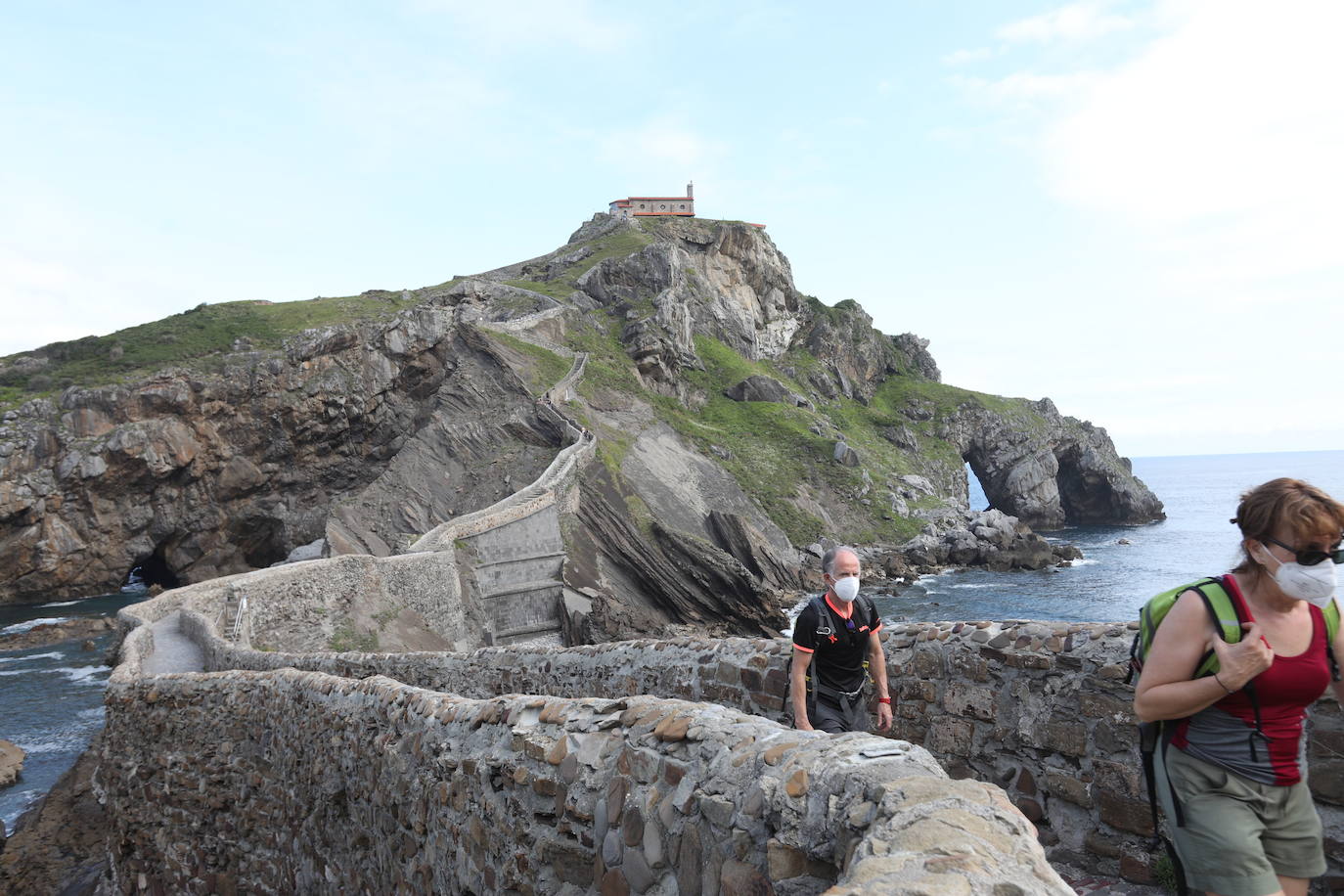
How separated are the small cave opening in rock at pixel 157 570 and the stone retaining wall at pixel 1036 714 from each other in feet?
181

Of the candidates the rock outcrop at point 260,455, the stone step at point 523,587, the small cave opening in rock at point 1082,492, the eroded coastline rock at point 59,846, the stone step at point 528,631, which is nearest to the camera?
the eroded coastline rock at point 59,846

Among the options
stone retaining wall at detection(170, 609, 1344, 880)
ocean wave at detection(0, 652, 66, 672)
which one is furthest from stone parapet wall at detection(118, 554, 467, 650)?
stone retaining wall at detection(170, 609, 1344, 880)

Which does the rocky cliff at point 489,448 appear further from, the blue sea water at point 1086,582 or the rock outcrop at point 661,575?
the blue sea water at point 1086,582

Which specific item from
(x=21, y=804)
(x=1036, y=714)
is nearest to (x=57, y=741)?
(x=21, y=804)

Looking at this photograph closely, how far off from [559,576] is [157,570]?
38.4 metres

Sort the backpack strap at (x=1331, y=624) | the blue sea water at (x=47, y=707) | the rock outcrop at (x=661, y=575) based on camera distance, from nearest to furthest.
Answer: the backpack strap at (x=1331, y=624), the blue sea water at (x=47, y=707), the rock outcrop at (x=661, y=575)

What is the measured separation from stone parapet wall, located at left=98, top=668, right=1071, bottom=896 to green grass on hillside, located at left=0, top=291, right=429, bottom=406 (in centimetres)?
5012

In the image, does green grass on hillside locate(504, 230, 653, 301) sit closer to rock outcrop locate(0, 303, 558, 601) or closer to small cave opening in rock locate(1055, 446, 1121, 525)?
rock outcrop locate(0, 303, 558, 601)

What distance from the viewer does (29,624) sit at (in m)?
37.3

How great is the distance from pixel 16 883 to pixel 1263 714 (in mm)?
16716

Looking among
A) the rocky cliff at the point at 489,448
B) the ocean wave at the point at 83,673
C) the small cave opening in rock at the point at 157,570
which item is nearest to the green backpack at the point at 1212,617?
the rocky cliff at the point at 489,448

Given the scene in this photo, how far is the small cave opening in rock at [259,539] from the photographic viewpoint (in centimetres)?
5109

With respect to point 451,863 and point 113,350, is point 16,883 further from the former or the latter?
point 113,350

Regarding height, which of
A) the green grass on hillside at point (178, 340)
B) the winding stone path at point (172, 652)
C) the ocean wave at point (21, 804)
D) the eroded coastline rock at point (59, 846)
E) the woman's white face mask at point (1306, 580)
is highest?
the green grass on hillside at point (178, 340)
